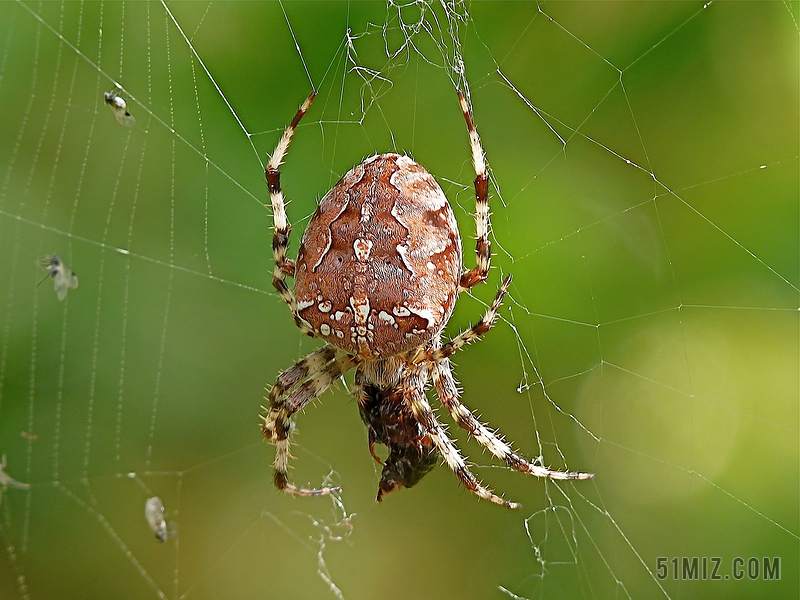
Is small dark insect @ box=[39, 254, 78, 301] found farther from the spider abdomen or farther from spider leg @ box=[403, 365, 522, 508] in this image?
spider leg @ box=[403, 365, 522, 508]

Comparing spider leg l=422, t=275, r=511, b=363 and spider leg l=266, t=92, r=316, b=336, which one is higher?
spider leg l=266, t=92, r=316, b=336

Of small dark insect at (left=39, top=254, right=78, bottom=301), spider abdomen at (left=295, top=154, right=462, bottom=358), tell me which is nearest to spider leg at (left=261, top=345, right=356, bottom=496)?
spider abdomen at (left=295, top=154, right=462, bottom=358)

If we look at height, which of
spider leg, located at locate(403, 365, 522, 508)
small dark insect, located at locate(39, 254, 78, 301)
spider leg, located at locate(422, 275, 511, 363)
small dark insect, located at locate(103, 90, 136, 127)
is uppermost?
small dark insect, located at locate(103, 90, 136, 127)

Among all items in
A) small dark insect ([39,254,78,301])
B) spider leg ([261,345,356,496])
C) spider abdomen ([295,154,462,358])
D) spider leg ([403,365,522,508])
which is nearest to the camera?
spider abdomen ([295,154,462,358])

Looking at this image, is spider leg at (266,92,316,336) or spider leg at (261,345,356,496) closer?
spider leg at (266,92,316,336)

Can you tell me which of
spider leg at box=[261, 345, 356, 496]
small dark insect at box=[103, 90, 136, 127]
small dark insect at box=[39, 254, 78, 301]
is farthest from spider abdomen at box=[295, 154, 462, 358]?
small dark insect at box=[39, 254, 78, 301]

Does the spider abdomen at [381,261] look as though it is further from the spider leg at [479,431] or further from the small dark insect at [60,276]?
the small dark insect at [60,276]

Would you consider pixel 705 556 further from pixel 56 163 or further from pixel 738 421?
pixel 56 163

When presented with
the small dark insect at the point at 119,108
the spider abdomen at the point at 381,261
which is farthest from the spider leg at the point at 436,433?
the small dark insect at the point at 119,108

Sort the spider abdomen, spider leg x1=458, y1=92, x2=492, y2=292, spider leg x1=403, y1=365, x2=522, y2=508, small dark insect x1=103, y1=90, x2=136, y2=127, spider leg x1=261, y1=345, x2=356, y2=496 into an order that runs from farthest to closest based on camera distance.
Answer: small dark insect x1=103, y1=90, x2=136, y2=127 < spider leg x1=261, y1=345, x2=356, y2=496 < spider leg x1=403, y1=365, x2=522, y2=508 < spider leg x1=458, y1=92, x2=492, y2=292 < the spider abdomen
